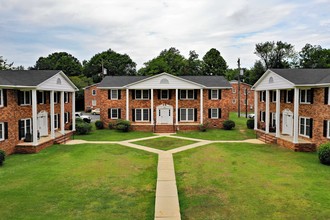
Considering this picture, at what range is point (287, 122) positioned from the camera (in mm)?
26047

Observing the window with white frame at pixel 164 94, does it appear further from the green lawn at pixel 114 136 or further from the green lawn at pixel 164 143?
the green lawn at pixel 164 143

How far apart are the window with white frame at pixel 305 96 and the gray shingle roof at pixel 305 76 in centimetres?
100

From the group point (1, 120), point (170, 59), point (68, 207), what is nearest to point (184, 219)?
point (68, 207)

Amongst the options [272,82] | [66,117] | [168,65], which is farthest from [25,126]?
[168,65]

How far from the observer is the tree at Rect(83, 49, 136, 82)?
87.8m

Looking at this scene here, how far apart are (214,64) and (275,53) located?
17438 millimetres

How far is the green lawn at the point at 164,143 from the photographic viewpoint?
23516mm

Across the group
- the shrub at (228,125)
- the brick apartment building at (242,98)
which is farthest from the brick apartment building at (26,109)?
the brick apartment building at (242,98)

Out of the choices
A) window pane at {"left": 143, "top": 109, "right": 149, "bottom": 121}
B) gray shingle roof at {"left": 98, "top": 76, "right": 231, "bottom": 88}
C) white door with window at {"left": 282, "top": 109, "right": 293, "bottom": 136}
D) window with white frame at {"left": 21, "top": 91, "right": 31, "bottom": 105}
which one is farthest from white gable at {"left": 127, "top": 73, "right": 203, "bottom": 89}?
window with white frame at {"left": 21, "top": 91, "right": 31, "bottom": 105}

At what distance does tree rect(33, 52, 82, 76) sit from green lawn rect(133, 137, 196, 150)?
65.8 metres

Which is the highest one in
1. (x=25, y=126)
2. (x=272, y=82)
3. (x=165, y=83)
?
(x=165, y=83)

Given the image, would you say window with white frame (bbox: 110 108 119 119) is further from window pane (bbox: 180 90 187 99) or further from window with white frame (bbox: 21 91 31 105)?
window with white frame (bbox: 21 91 31 105)

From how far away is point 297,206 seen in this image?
1041 cm

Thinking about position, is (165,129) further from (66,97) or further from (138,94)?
(66,97)
